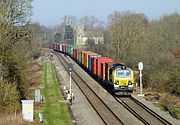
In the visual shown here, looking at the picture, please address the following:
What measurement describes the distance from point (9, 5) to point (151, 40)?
22363 millimetres

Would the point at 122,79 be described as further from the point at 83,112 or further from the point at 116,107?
the point at 83,112

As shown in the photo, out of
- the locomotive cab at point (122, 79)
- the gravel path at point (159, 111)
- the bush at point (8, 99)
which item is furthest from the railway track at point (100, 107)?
the bush at point (8, 99)

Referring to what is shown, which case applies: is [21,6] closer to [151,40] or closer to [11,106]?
[11,106]

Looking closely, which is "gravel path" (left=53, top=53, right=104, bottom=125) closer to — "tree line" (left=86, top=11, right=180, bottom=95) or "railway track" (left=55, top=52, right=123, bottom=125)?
"railway track" (left=55, top=52, right=123, bottom=125)

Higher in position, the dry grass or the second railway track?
the dry grass

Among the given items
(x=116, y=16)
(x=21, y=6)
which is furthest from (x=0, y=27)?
(x=116, y=16)

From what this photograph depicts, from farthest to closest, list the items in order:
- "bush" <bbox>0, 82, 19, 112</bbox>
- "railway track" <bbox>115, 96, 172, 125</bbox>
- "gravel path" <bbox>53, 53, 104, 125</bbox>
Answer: "bush" <bbox>0, 82, 19, 112</bbox> < "gravel path" <bbox>53, 53, 104, 125</bbox> < "railway track" <bbox>115, 96, 172, 125</bbox>

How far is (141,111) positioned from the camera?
79.1ft

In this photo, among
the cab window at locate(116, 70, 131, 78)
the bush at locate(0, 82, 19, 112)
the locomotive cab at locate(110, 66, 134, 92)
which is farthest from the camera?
the cab window at locate(116, 70, 131, 78)

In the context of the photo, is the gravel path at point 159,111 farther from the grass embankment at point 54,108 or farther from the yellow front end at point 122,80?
the grass embankment at point 54,108

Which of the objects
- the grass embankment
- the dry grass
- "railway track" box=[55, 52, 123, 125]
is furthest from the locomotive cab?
the dry grass

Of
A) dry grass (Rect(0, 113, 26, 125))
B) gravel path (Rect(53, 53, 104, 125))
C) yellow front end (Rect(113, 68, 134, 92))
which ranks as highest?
yellow front end (Rect(113, 68, 134, 92))

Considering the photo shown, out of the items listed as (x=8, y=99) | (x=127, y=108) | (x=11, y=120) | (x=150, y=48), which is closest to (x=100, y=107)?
(x=127, y=108)

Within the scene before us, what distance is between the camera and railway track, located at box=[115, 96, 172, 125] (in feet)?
68.3
